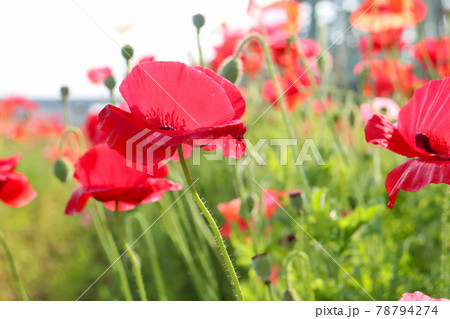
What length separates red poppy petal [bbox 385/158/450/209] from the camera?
518mm

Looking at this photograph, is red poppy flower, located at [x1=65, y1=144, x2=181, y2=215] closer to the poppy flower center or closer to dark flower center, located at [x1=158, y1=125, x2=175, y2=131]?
dark flower center, located at [x1=158, y1=125, x2=175, y2=131]

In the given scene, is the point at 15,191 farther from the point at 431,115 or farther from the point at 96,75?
the point at 96,75

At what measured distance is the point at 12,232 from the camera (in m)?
2.28

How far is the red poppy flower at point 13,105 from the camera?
275cm

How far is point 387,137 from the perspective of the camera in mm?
579

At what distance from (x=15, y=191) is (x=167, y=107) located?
42cm

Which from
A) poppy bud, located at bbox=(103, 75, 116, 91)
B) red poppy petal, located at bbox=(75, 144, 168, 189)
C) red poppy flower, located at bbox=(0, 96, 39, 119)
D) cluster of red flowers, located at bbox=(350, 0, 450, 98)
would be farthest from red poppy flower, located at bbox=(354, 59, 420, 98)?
red poppy flower, located at bbox=(0, 96, 39, 119)

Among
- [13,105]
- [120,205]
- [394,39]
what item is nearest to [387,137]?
[120,205]

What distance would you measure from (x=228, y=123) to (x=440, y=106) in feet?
0.77

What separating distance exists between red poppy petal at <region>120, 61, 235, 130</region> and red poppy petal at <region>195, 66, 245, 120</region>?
1.0 inches

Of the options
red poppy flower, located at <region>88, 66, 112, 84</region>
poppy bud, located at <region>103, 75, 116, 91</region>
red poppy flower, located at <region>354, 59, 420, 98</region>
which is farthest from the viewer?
red poppy flower, located at <region>88, 66, 112, 84</region>

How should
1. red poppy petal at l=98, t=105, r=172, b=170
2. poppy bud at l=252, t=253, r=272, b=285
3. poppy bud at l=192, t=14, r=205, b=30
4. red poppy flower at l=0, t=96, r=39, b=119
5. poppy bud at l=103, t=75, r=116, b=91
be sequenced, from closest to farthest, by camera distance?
red poppy petal at l=98, t=105, r=172, b=170, poppy bud at l=252, t=253, r=272, b=285, poppy bud at l=192, t=14, r=205, b=30, poppy bud at l=103, t=75, r=116, b=91, red poppy flower at l=0, t=96, r=39, b=119
